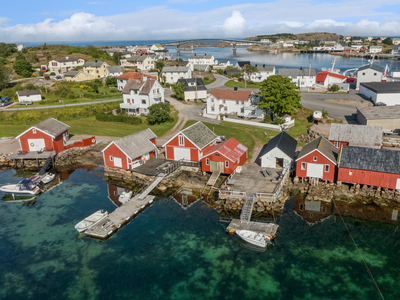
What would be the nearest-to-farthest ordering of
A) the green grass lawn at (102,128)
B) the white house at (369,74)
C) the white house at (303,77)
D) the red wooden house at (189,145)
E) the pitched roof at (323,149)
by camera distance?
the pitched roof at (323,149) → the red wooden house at (189,145) → the green grass lawn at (102,128) → the white house at (369,74) → the white house at (303,77)

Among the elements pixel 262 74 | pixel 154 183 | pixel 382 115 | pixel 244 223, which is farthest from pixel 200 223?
pixel 262 74

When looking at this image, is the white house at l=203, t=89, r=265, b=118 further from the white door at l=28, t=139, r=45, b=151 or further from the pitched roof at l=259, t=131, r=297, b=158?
the white door at l=28, t=139, r=45, b=151

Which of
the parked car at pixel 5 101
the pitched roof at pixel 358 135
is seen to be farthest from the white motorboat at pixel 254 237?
the parked car at pixel 5 101

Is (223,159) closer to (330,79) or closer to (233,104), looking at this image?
(233,104)

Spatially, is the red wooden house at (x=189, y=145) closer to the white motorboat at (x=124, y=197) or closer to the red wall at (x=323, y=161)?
the white motorboat at (x=124, y=197)

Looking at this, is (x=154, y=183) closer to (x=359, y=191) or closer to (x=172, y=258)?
(x=172, y=258)

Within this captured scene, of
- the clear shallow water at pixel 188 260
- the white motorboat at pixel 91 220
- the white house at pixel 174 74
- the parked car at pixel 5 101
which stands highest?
the white house at pixel 174 74

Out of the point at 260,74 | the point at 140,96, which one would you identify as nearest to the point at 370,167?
the point at 140,96
